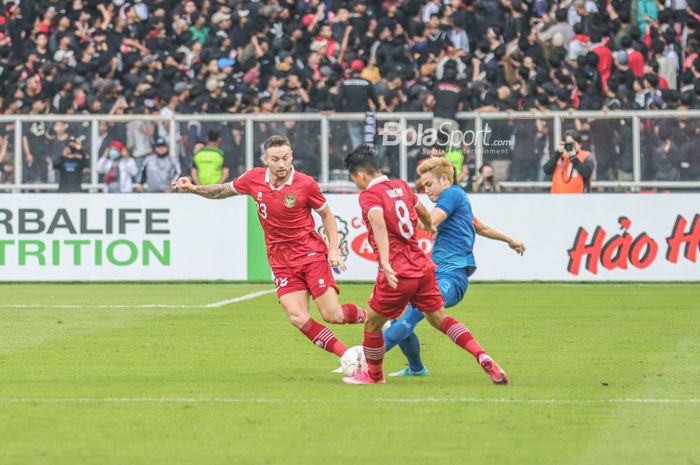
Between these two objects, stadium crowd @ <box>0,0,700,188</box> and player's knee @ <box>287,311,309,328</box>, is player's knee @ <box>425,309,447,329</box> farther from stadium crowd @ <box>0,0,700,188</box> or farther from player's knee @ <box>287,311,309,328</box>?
stadium crowd @ <box>0,0,700,188</box>

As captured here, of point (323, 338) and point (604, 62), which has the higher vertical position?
point (604, 62)

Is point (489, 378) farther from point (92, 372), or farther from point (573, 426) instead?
point (92, 372)

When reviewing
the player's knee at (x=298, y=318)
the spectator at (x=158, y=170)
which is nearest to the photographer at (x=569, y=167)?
the spectator at (x=158, y=170)

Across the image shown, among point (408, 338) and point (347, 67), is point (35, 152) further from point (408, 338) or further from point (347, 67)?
point (408, 338)

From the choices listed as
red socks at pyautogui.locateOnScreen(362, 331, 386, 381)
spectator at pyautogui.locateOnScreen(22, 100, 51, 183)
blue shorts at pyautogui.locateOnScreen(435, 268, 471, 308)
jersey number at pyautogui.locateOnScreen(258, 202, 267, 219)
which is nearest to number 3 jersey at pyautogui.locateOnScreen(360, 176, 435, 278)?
red socks at pyautogui.locateOnScreen(362, 331, 386, 381)

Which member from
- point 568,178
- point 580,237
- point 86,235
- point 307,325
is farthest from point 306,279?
point 568,178

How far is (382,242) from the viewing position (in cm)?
1014

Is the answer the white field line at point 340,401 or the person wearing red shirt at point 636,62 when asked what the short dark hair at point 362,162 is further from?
the person wearing red shirt at point 636,62

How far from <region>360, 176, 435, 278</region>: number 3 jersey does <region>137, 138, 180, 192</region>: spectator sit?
14558mm

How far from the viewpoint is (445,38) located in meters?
28.3

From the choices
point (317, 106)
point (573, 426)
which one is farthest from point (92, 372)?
point (317, 106)

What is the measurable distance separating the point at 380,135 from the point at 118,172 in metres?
4.58

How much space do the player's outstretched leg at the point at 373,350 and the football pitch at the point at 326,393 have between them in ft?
0.56

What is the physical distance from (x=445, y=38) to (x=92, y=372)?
17.9m
